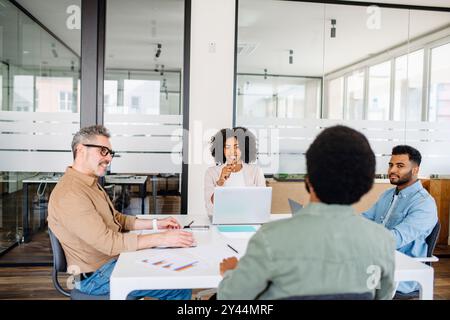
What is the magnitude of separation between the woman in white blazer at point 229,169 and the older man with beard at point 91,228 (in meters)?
1.07

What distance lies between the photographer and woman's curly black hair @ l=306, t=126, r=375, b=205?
3.84 ft

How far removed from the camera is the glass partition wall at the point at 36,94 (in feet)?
13.9

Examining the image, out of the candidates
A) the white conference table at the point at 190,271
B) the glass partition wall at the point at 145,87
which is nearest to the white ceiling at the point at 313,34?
the glass partition wall at the point at 145,87

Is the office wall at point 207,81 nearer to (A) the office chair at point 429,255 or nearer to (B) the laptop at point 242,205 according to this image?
(B) the laptop at point 242,205

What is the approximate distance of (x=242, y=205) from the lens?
8.39 ft

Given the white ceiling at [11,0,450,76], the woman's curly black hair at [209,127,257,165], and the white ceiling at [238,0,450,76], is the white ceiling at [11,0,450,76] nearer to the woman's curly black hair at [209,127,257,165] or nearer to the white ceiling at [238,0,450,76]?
the white ceiling at [238,0,450,76]

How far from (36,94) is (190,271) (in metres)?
3.18

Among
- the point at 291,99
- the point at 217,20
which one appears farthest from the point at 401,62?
the point at 217,20

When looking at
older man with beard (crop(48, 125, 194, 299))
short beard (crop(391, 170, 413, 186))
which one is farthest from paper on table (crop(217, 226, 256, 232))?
short beard (crop(391, 170, 413, 186))

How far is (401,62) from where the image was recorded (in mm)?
4871

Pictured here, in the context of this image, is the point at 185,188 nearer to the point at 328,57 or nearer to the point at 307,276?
the point at 328,57

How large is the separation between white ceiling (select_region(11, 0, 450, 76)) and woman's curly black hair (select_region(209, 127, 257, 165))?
91 cm

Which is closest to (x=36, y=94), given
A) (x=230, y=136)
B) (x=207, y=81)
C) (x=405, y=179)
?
(x=207, y=81)

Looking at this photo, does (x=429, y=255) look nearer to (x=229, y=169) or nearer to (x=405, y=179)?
(x=405, y=179)
